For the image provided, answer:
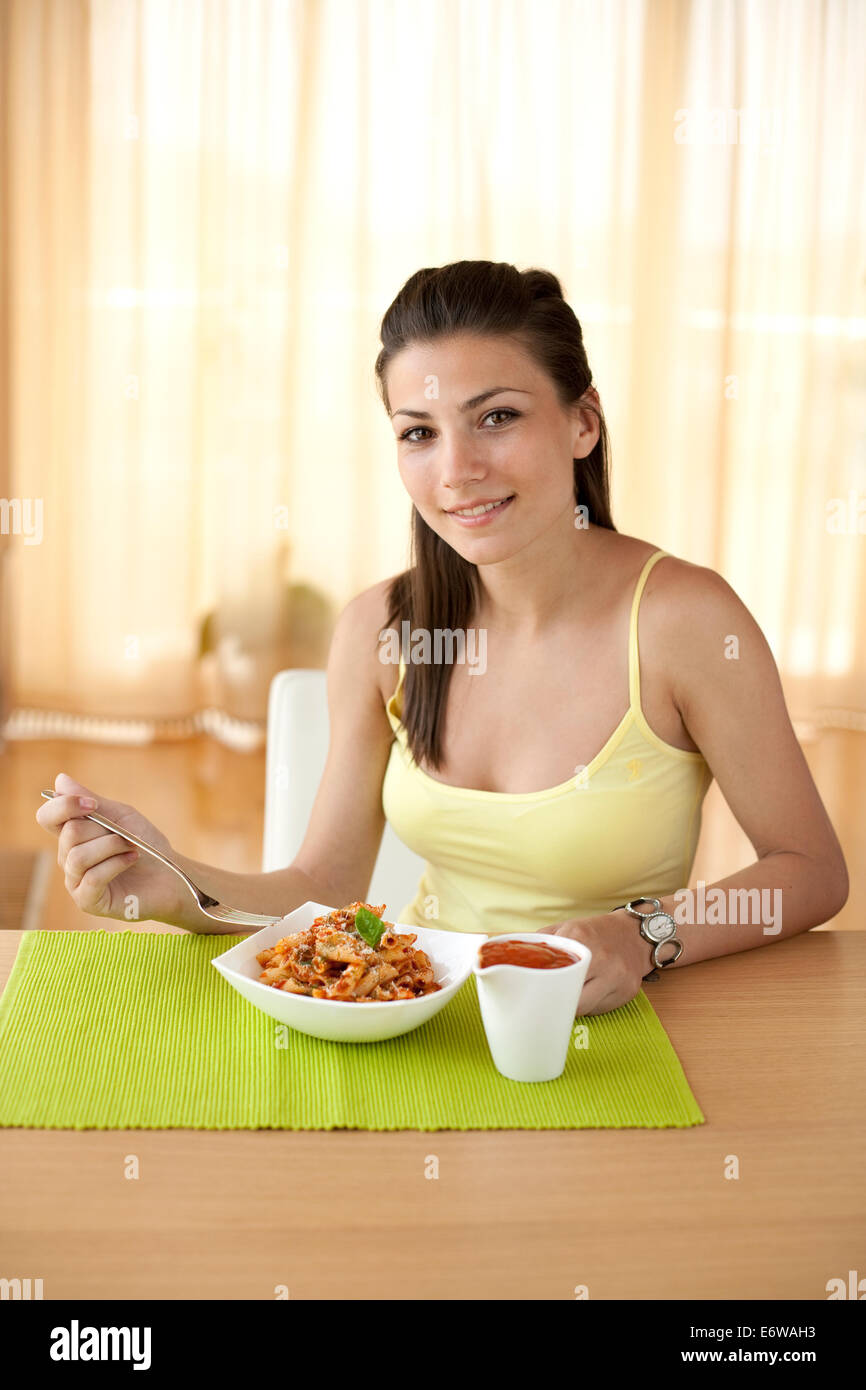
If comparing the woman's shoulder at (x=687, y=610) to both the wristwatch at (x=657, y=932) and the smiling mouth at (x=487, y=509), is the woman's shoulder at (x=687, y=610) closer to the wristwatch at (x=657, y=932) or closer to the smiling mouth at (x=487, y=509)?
the smiling mouth at (x=487, y=509)

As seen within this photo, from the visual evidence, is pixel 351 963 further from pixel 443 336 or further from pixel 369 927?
pixel 443 336

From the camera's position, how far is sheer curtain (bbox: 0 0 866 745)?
4.18 meters

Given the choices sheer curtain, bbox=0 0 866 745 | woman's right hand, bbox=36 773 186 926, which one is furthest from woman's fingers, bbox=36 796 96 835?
sheer curtain, bbox=0 0 866 745

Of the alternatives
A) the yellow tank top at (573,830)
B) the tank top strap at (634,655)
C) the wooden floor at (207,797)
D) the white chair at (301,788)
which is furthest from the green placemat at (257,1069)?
the wooden floor at (207,797)

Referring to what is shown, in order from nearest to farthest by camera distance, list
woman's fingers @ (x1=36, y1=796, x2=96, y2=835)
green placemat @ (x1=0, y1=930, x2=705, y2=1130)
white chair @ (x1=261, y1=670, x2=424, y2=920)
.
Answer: green placemat @ (x1=0, y1=930, x2=705, y2=1130) → woman's fingers @ (x1=36, y1=796, x2=96, y2=835) → white chair @ (x1=261, y1=670, x2=424, y2=920)

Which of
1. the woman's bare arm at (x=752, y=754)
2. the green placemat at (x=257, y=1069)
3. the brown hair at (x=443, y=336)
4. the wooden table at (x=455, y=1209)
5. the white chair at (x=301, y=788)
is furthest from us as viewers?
the white chair at (x=301, y=788)

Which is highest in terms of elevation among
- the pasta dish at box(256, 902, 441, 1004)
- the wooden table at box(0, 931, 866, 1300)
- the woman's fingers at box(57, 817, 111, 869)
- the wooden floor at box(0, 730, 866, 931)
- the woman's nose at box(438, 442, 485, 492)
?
the woman's nose at box(438, 442, 485, 492)

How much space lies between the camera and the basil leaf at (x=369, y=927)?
1.08 m

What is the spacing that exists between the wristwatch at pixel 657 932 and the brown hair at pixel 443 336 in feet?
1.22

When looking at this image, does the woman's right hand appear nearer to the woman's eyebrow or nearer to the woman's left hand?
the woman's left hand

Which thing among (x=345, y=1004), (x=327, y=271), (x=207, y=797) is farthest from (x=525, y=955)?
(x=327, y=271)

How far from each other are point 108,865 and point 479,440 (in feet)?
1.96

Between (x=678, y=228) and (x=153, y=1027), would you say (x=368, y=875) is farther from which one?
(x=678, y=228)

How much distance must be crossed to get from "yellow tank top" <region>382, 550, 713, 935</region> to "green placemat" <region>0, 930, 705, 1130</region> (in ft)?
0.92
